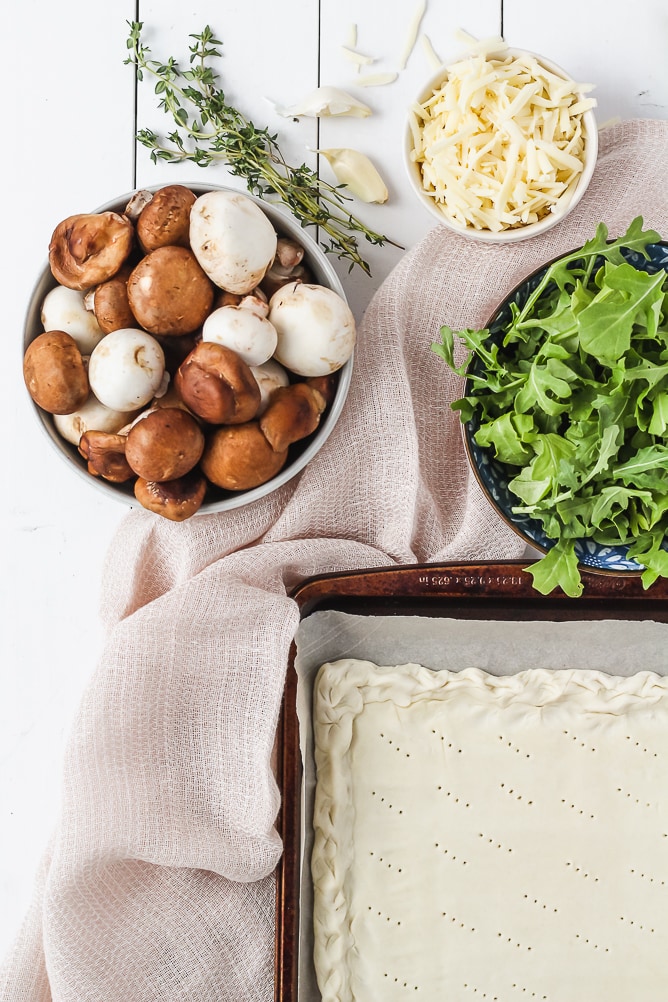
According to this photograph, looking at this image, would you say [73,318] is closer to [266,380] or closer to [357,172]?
[266,380]

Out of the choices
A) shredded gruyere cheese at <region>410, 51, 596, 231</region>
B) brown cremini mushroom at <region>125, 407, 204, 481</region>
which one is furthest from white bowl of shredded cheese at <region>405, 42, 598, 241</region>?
brown cremini mushroom at <region>125, 407, 204, 481</region>

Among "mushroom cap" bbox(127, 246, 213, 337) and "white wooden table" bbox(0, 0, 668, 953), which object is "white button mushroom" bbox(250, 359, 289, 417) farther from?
"white wooden table" bbox(0, 0, 668, 953)

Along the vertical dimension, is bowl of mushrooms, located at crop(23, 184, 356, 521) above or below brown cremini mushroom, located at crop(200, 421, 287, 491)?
above

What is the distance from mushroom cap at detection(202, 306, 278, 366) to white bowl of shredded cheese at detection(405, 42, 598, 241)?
0.24 metres

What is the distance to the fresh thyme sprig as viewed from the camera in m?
0.95

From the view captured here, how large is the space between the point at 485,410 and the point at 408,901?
1.71ft

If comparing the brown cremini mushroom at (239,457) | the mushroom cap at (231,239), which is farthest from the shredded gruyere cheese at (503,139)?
the brown cremini mushroom at (239,457)

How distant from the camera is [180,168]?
100 centimetres

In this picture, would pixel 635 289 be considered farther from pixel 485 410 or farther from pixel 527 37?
pixel 527 37

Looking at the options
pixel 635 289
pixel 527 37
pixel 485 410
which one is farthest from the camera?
pixel 527 37

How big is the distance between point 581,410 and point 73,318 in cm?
50

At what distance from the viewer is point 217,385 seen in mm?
791

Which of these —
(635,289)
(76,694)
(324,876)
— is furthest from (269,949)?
(635,289)

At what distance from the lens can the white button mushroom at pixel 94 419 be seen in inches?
33.4
